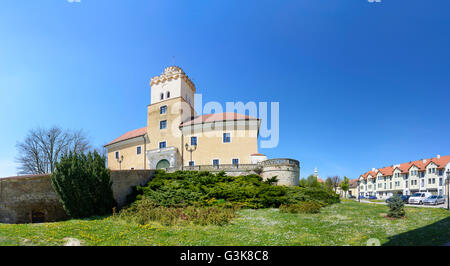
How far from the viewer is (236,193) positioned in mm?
18359

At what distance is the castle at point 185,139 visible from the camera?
28.2 m

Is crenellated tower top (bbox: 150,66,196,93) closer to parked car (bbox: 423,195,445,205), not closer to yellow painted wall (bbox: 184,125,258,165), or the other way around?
yellow painted wall (bbox: 184,125,258,165)

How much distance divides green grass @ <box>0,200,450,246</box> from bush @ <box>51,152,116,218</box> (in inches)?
130

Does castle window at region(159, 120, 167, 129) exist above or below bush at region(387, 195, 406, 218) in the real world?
above

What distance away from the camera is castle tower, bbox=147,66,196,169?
3145cm

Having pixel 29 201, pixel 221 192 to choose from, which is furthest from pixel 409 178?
pixel 29 201

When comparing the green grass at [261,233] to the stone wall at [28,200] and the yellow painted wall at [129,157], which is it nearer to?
the stone wall at [28,200]

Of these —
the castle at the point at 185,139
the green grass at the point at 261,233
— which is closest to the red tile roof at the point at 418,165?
the castle at the point at 185,139

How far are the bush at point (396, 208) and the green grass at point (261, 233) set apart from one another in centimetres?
43

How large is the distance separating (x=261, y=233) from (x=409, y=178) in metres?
59.9

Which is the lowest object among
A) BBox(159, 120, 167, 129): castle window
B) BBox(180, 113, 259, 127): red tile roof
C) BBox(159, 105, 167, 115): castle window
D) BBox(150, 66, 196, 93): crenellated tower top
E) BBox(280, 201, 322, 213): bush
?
BBox(280, 201, 322, 213): bush

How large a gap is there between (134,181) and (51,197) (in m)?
6.08

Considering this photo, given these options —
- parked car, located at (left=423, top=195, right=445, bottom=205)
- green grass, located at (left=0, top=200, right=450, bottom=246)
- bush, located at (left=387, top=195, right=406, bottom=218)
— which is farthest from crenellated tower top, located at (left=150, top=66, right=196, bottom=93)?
parked car, located at (left=423, top=195, right=445, bottom=205)
